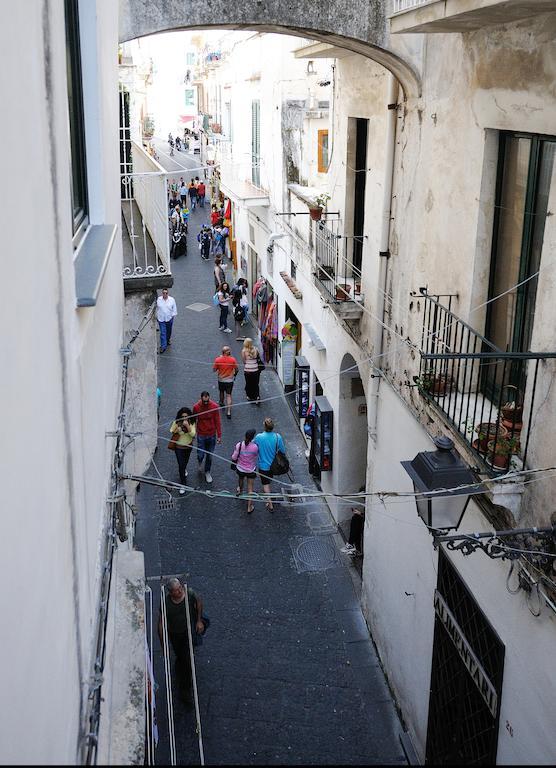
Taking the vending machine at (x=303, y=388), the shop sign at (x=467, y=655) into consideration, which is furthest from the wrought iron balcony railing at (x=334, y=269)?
the shop sign at (x=467, y=655)

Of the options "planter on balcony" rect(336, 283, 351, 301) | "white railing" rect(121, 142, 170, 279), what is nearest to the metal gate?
"planter on balcony" rect(336, 283, 351, 301)

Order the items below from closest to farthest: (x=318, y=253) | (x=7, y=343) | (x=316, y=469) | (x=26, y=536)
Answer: (x=7, y=343) < (x=26, y=536) < (x=318, y=253) < (x=316, y=469)

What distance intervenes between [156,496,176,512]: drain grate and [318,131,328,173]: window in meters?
6.66

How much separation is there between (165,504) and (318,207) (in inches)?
211

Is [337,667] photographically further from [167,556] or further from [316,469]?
[316,469]

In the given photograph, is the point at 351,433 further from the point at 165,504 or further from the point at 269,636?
the point at 269,636

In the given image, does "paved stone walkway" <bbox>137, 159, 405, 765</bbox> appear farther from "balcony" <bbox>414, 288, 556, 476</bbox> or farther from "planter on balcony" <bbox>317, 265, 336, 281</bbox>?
"planter on balcony" <bbox>317, 265, 336, 281</bbox>

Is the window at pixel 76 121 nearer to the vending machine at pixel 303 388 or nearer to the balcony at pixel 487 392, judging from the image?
the balcony at pixel 487 392

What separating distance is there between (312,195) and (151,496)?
6014 millimetres

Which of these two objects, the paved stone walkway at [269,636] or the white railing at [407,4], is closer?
the white railing at [407,4]

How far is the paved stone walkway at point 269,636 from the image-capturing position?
8.41m

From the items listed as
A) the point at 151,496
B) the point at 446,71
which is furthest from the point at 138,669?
the point at 151,496

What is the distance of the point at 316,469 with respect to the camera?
46.1ft

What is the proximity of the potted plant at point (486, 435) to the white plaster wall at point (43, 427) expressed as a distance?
3165 mm
